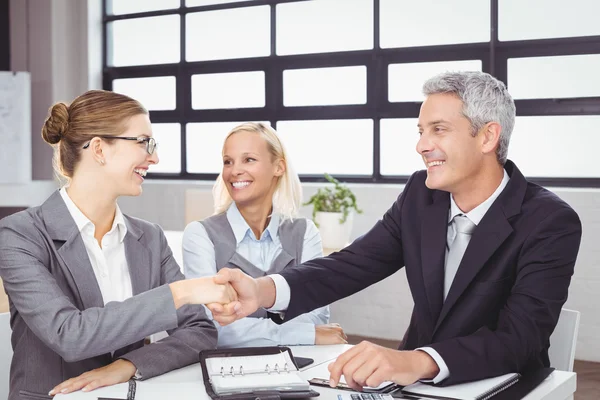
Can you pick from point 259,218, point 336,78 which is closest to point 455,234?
point 259,218

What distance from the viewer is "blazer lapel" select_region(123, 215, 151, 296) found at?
215 cm

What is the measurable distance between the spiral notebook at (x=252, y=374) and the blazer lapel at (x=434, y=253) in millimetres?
528

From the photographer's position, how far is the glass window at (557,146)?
503 centimetres

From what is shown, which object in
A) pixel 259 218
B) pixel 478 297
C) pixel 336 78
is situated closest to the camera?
pixel 478 297

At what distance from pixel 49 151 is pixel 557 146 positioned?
4.76m

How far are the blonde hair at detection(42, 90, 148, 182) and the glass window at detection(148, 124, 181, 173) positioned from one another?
472cm

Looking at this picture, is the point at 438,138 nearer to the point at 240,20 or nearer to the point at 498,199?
the point at 498,199

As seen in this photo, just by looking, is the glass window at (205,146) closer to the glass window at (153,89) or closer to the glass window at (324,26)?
the glass window at (153,89)

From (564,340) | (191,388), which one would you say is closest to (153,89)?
(564,340)

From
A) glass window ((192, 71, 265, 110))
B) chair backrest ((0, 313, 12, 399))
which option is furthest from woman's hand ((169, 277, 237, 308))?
glass window ((192, 71, 265, 110))

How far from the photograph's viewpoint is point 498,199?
6.98 feet

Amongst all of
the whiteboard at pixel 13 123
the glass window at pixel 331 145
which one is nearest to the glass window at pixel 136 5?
the whiteboard at pixel 13 123

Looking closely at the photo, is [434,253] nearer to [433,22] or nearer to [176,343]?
[176,343]

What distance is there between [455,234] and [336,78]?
390 cm
